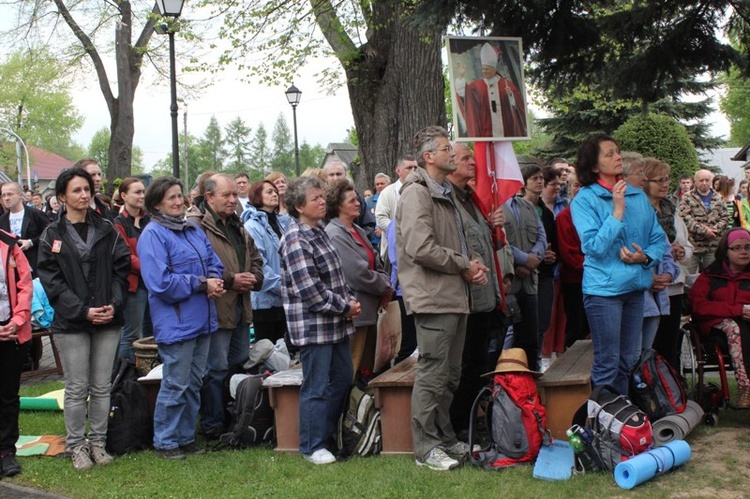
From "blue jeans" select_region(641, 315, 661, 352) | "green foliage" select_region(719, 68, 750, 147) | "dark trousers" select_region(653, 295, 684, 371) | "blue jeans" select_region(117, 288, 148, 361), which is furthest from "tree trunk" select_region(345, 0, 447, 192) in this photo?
"green foliage" select_region(719, 68, 750, 147)

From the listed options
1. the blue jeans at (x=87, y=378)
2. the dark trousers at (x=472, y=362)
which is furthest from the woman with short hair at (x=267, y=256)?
the dark trousers at (x=472, y=362)

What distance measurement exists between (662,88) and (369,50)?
624cm

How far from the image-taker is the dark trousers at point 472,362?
640 centimetres

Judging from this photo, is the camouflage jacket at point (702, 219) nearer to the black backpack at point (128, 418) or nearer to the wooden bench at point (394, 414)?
the wooden bench at point (394, 414)

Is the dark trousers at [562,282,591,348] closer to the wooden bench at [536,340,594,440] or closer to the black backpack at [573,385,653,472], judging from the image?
the wooden bench at [536,340,594,440]

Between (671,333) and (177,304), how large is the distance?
4.14 metres

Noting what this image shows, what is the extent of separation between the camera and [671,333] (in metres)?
7.07

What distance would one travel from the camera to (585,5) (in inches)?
265

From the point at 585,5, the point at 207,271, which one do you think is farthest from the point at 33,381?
the point at 585,5

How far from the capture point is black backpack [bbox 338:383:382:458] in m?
6.19

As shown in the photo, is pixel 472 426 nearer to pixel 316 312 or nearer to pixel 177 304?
pixel 316 312

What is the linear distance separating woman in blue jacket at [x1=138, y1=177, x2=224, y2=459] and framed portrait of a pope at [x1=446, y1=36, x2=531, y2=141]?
2260 mm

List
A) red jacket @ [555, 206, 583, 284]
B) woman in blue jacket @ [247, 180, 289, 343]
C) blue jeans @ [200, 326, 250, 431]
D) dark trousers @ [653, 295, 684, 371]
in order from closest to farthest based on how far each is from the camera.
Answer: blue jeans @ [200, 326, 250, 431] < dark trousers @ [653, 295, 684, 371] < woman in blue jacket @ [247, 180, 289, 343] < red jacket @ [555, 206, 583, 284]

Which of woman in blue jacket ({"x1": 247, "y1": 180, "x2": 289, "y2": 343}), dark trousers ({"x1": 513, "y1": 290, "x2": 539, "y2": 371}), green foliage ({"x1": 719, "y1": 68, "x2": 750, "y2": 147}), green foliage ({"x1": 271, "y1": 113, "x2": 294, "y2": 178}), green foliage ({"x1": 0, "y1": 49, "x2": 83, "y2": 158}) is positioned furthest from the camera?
green foliage ({"x1": 271, "y1": 113, "x2": 294, "y2": 178})
